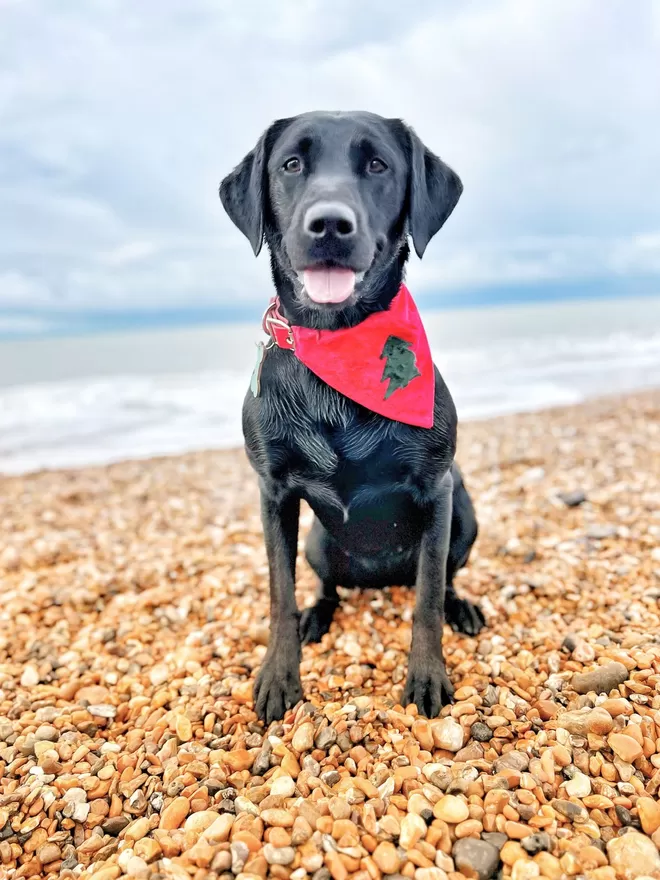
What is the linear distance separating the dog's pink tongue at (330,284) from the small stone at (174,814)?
1.80 metres

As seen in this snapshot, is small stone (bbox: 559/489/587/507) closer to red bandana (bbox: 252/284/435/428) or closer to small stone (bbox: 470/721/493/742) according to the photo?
red bandana (bbox: 252/284/435/428)

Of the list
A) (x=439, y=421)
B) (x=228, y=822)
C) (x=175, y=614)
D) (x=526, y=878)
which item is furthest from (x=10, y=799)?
(x=439, y=421)

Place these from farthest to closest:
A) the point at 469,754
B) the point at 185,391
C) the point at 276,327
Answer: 1. the point at 185,391
2. the point at 276,327
3. the point at 469,754

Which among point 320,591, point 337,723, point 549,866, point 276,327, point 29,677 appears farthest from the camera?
point 320,591

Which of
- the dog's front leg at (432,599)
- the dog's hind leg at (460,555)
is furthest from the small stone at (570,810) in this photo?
the dog's hind leg at (460,555)

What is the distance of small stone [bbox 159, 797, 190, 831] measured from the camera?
1874mm

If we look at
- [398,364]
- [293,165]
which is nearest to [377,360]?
[398,364]

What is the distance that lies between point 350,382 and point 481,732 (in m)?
1.38

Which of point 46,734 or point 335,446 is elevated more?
point 335,446

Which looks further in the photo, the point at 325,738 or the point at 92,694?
the point at 92,694

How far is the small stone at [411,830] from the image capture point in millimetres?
1691

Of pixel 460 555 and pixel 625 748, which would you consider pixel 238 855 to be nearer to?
pixel 625 748

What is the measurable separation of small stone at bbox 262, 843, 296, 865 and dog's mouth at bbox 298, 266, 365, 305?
71.2 inches

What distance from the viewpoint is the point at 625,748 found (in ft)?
6.36
